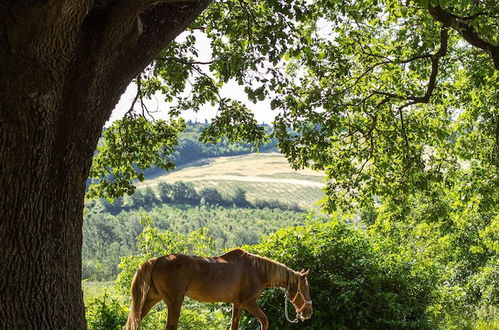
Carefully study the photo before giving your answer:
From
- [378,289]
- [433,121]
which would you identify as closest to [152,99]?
[378,289]

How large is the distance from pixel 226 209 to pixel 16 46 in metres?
114

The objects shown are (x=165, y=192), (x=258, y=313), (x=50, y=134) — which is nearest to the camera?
(x=50, y=134)

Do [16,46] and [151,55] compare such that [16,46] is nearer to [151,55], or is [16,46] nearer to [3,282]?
[151,55]

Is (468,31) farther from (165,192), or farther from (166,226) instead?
(165,192)

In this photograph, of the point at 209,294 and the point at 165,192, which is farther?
the point at 165,192

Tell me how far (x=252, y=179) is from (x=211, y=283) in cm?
13575

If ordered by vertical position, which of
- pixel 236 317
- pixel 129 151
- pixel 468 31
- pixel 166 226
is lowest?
pixel 166 226

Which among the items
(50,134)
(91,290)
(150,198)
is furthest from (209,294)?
(150,198)

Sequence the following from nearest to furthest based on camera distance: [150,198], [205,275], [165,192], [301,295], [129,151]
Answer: [205,275]
[301,295]
[129,151]
[150,198]
[165,192]

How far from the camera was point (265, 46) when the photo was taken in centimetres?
699

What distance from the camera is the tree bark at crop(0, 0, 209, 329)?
335 cm

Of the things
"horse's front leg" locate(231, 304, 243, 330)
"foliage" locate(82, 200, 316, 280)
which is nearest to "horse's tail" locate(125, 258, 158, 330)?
"horse's front leg" locate(231, 304, 243, 330)

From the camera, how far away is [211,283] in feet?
19.4

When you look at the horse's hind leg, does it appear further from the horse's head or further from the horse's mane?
the horse's head
